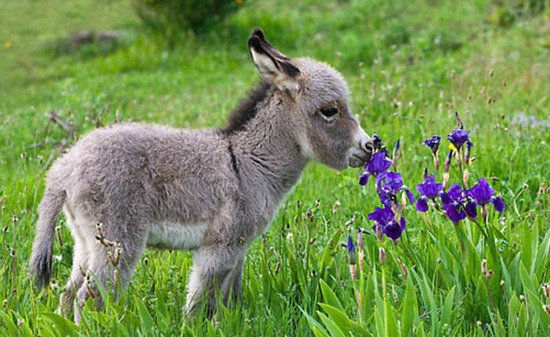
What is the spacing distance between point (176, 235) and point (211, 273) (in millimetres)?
315

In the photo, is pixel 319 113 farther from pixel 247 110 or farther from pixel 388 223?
pixel 388 223

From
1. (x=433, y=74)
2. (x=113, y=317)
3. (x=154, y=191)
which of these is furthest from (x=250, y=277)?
(x=433, y=74)

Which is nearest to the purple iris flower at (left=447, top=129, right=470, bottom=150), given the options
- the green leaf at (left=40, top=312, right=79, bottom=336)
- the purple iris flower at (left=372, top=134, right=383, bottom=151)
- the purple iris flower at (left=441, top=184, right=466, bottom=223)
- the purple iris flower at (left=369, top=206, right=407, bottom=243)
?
the purple iris flower at (left=441, top=184, right=466, bottom=223)

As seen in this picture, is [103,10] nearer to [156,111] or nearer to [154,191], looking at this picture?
[156,111]

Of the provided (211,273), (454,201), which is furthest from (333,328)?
(211,273)

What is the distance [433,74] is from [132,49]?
21.4 ft

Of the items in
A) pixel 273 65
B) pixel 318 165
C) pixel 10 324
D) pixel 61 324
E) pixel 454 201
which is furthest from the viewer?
pixel 318 165

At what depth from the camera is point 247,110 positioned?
5.38 m

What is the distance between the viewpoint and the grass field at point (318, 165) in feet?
14.2

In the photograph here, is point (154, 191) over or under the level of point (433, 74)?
over

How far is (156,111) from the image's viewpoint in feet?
36.4

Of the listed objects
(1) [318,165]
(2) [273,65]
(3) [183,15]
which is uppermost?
(2) [273,65]

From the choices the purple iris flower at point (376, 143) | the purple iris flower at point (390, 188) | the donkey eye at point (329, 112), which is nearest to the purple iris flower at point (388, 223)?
the purple iris flower at point (390, 188)

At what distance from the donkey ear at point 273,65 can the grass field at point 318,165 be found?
2.96ft
